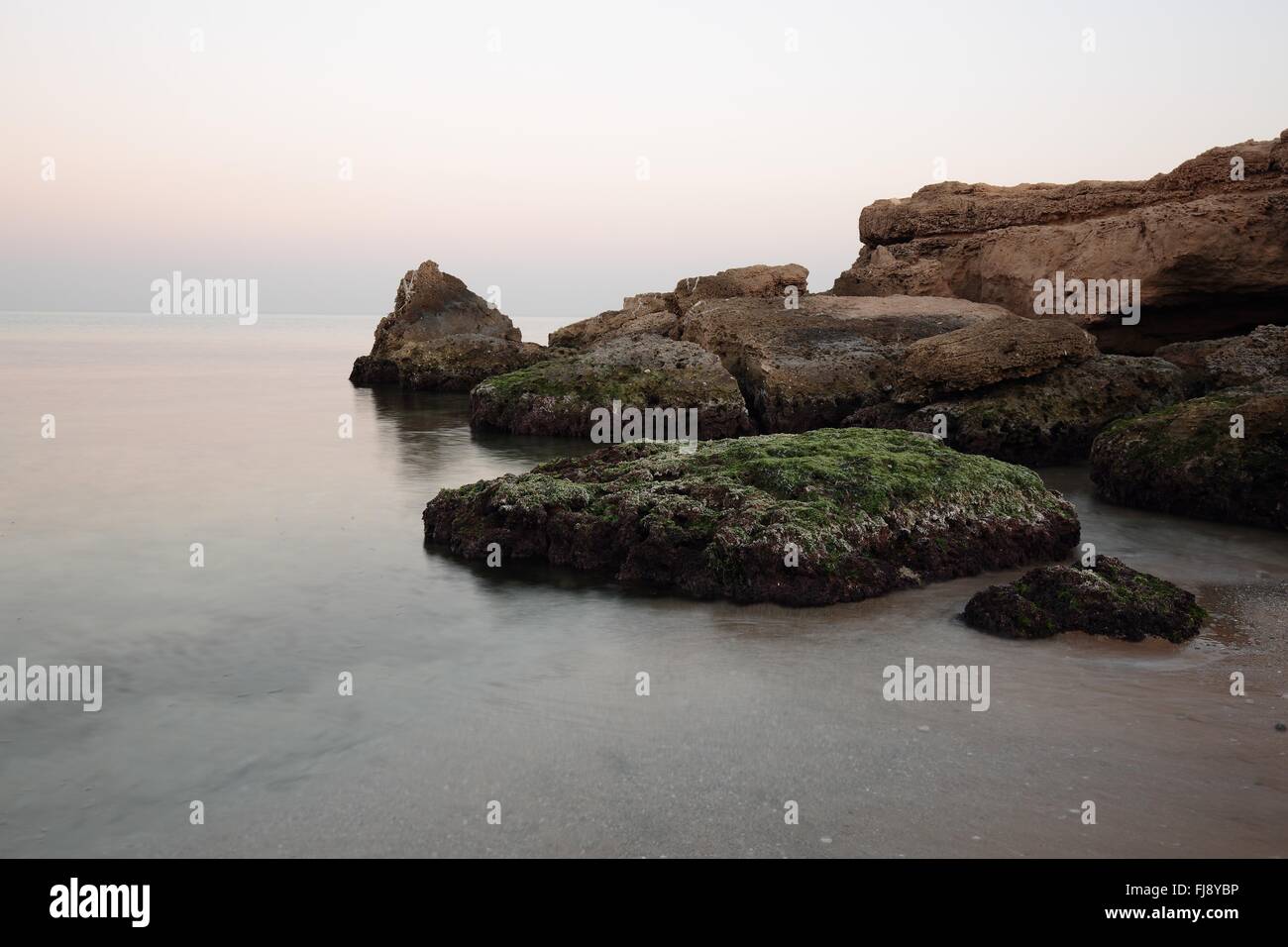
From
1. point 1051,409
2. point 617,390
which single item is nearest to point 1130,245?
point 1051,409

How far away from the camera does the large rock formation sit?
78.3ft

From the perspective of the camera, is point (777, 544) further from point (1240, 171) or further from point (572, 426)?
point (1240, 171)

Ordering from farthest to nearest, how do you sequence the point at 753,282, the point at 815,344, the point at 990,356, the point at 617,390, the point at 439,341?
the point at 439,341 < the point at 753,282 < the point at 815,344 < the point at 617,390 < the point at 990,356

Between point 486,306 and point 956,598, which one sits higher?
point 486,306

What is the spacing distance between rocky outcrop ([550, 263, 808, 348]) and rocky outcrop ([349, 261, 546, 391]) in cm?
259

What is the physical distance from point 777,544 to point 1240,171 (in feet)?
71.6

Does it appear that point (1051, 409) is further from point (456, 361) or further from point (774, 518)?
point (456, 361)

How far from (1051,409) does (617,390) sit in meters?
9.51

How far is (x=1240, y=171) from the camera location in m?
25.0

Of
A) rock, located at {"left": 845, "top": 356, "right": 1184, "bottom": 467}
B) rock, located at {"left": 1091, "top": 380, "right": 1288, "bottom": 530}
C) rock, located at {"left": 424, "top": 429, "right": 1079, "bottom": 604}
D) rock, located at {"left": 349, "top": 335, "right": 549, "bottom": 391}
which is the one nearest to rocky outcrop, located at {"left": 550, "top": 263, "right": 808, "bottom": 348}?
rock, located at {"left": 349, "top": 335, "right": 549, "bottom": 391}

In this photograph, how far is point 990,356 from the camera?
17953 millimetres

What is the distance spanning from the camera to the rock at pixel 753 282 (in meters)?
36.6
